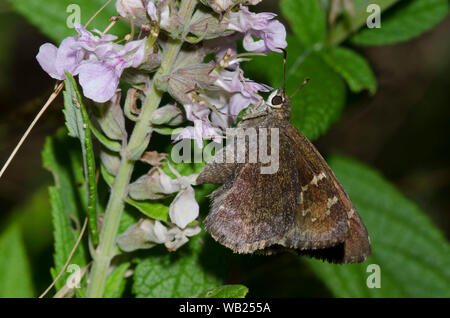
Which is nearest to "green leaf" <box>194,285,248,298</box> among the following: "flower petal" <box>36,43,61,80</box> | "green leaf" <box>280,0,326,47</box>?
"flower petal" <box>36,43,61,80</box>

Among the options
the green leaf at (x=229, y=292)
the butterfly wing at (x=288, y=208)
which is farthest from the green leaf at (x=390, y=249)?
the green leaf at (x=229, y=292)

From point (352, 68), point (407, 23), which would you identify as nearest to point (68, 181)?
point (352, 68)

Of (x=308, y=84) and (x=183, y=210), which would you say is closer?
(x=183, y=210)

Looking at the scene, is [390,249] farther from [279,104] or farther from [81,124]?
[81,124]

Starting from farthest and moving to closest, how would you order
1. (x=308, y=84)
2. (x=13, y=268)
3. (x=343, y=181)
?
1. (x=343, y=181)
2. (x=13, y=268)
3. (x=308, y=84)
